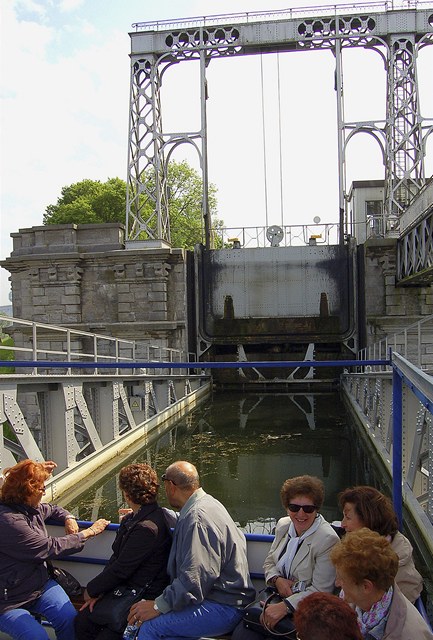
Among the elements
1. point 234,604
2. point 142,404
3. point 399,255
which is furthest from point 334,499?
point 399,255

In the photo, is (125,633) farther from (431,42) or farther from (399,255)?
(431,42)

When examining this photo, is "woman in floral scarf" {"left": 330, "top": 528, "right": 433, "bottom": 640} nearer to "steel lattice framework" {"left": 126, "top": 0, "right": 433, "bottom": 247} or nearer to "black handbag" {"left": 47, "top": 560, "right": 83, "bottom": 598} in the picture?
"black handbag" {"left": 47, "top": 560, "right": 83, "bottom": 598}

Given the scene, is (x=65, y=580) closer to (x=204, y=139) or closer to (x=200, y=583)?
(x=200, y=583)

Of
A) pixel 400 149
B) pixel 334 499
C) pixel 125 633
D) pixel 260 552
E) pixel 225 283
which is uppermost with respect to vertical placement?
pixel 400 149

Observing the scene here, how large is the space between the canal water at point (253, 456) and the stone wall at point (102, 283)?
4032 millimetres

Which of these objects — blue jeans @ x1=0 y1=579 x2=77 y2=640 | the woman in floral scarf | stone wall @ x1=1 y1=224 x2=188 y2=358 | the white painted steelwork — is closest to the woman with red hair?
the woman in floral scarf

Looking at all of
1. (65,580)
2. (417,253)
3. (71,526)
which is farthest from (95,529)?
(417,253)

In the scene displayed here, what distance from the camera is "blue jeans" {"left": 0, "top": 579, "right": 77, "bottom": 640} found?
2.95 m

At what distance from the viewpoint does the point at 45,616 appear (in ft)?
10.3

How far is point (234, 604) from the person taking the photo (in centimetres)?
289

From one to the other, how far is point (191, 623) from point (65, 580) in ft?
3.04

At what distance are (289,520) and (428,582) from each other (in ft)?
6.26

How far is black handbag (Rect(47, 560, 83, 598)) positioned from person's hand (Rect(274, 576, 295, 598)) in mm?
1267

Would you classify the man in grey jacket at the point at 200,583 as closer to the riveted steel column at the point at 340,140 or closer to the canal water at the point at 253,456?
the canal water at the point at 253,456
